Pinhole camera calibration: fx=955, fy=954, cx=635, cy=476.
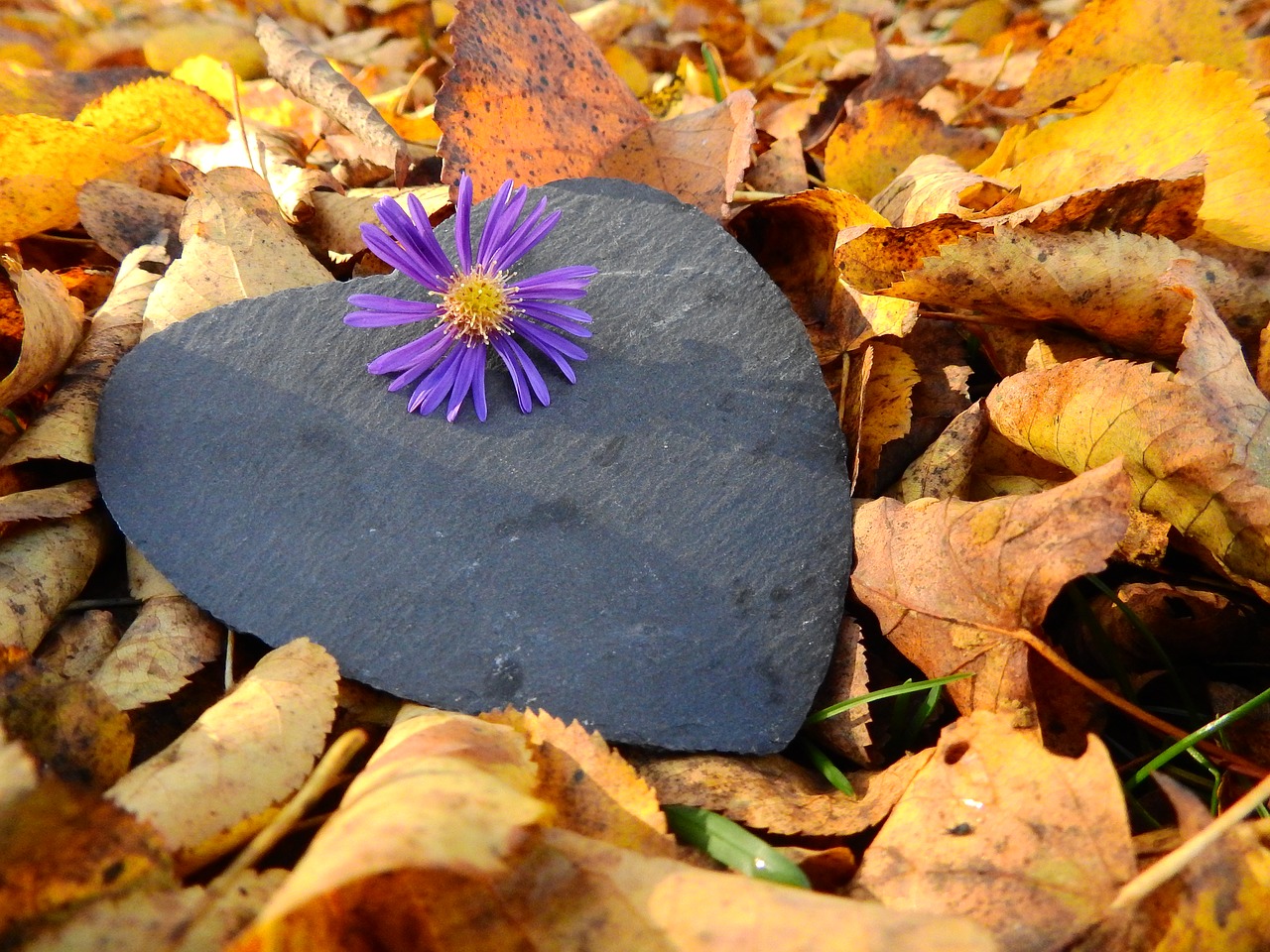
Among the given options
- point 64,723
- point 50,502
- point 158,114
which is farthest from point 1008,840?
point 158,114

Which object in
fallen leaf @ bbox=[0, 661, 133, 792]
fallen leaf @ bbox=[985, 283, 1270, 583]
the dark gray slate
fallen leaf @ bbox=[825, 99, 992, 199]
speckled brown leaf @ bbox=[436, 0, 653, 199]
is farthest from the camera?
fallen leaf @ bbox=[825, 99, 992, 199]

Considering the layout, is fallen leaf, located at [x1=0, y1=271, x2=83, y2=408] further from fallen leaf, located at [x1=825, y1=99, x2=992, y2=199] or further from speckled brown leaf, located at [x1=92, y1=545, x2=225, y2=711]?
fallen leaf, located at [x1=825, y1=99, x2=992, y2=199]

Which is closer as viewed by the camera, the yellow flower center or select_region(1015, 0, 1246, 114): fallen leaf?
the yellow flower center

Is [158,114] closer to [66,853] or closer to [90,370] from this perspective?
[90,370]

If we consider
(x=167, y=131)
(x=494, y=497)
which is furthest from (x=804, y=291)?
→ (x=167, y=131)

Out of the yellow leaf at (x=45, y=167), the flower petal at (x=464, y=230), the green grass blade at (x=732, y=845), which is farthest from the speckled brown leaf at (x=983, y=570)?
the yellow leaf at (x=45, y=167)

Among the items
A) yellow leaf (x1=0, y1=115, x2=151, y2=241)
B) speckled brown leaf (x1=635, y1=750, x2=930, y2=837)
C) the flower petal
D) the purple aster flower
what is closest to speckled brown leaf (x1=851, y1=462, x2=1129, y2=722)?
speckled brown leaf (x1=635, y1=750, x2=930, y2=837)

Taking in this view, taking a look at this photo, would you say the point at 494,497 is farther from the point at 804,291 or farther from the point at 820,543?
the point at 804,291
